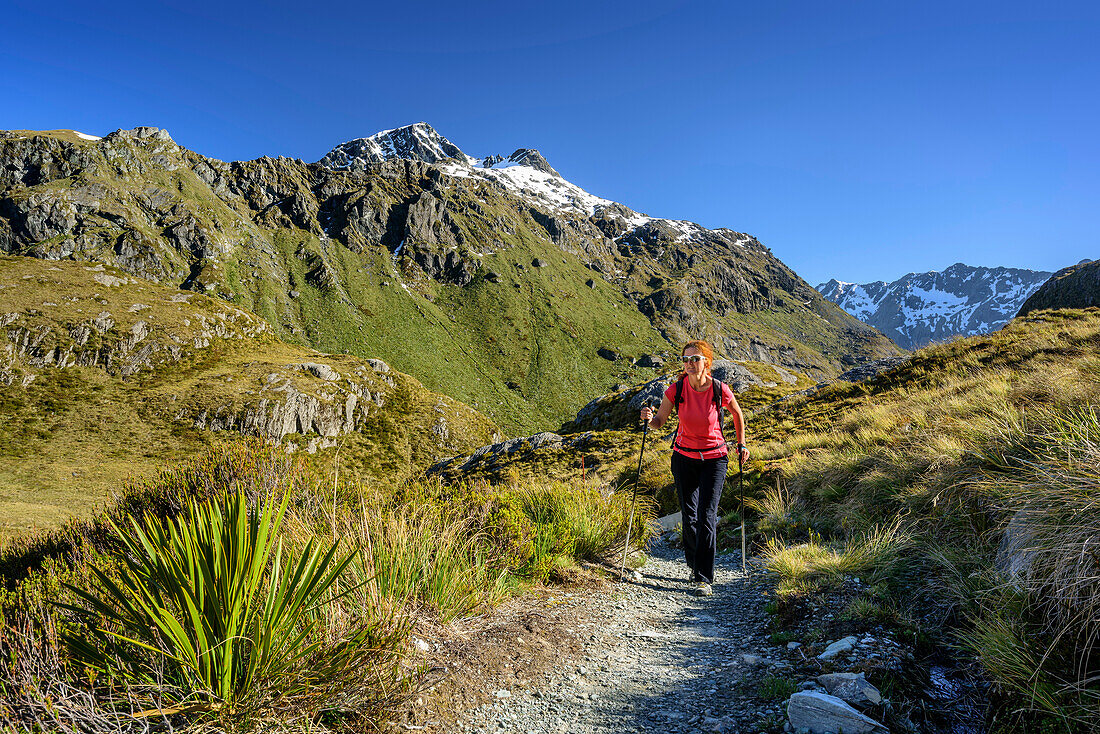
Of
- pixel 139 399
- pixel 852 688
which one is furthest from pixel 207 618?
pixel 139 399

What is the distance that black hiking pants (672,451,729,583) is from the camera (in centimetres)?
607

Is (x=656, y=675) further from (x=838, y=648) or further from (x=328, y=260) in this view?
(x=328, y=260)

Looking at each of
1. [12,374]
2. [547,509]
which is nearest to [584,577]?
[547,509]

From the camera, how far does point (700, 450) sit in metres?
6.09

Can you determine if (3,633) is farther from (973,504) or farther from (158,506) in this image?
(973,504)

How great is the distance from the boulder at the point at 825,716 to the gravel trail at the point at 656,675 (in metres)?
0.15

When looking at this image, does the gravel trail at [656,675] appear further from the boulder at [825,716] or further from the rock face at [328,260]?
the rock face at [328,260]

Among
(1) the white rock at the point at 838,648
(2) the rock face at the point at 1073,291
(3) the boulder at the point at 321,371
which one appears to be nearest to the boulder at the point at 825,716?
(1) the white rock at the point at 838,648

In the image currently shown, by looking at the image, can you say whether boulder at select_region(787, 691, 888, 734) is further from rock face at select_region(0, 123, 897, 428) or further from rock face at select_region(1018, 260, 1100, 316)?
rock face at select_region(0, 123, 897, 428)

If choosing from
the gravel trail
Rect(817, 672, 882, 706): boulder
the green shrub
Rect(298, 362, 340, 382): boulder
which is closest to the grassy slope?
Rect(298, 362, 340, 382): boulder

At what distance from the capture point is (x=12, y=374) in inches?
2968

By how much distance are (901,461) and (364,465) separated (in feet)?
272

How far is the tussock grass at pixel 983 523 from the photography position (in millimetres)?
2588

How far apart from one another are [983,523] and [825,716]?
10.9 ft
